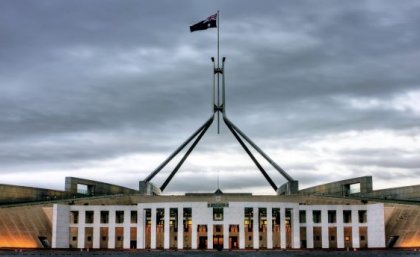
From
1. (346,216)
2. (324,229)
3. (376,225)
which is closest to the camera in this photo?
(376,225)

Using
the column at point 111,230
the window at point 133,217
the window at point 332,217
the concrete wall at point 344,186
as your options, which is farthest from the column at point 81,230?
the concrete wall at point 344,186

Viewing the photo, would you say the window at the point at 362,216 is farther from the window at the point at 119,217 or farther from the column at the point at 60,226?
the column at the point at 60,226

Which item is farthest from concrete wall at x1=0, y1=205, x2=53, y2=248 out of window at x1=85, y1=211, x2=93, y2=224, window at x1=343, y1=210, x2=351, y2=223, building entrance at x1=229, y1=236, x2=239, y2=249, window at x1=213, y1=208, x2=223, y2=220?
window at x1=343, y1=210, x2=351, y2=223

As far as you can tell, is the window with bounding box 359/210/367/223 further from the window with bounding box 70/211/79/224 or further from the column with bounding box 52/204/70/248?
the column with bounding box 52/204/70/248

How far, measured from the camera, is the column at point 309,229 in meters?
94.6

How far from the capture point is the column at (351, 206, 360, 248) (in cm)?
9431

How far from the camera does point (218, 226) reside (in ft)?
305

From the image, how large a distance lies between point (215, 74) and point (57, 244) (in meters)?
38.7

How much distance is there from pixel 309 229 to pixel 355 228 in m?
6.66

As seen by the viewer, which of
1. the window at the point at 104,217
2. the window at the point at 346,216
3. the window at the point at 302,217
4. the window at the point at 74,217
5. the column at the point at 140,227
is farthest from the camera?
the window at the point at 104,217

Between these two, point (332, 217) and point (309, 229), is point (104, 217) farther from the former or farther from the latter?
point (332, 217)

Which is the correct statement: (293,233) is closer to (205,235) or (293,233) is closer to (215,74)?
(205,235)

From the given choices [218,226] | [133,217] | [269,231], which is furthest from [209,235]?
[133,217]

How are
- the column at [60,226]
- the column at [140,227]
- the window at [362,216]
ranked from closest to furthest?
the column at [140,227] → the column at [60,226] → the window at [362,216]
